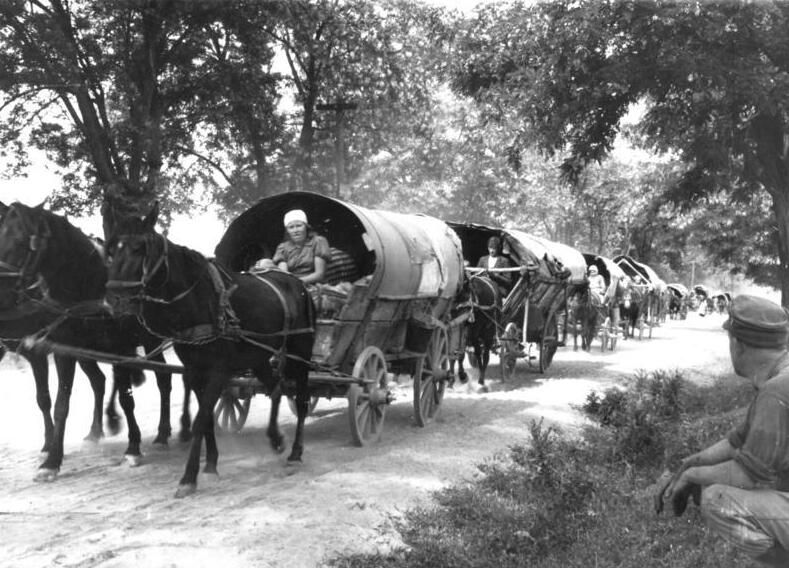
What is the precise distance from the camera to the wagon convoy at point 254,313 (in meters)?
6.09

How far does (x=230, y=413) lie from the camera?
340 inches

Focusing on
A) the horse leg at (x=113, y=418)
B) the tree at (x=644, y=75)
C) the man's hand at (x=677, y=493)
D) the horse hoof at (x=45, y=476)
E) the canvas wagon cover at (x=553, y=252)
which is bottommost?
the horse hoof at (x=45, y=476)

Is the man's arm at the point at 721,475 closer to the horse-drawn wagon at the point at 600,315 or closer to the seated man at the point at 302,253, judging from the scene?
the seated man at the point at 302,253

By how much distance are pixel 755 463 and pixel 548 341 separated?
11851 millimetres

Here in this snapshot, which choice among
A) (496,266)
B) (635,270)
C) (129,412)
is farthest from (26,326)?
(635,270)

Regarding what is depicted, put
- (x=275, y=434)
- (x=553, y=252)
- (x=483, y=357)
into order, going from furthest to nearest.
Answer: (x=553, y=252)
(x=483, y=357)
(x=275, y=434)

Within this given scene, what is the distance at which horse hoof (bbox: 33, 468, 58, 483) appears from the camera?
246 inches

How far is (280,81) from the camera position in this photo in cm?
2109

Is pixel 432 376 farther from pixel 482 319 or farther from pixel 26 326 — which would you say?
pixel 26 326

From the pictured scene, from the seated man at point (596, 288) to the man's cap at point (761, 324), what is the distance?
51.3ft

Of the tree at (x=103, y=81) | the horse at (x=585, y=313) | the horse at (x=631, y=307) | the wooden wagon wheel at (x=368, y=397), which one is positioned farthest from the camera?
the horse at (x=631, y=307)

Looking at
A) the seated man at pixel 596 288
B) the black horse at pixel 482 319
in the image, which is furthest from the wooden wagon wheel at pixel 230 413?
the seated man at pixel 596 288

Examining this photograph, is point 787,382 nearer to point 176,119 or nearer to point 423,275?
point 423,275

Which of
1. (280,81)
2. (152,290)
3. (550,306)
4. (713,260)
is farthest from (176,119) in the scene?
(713,260)
